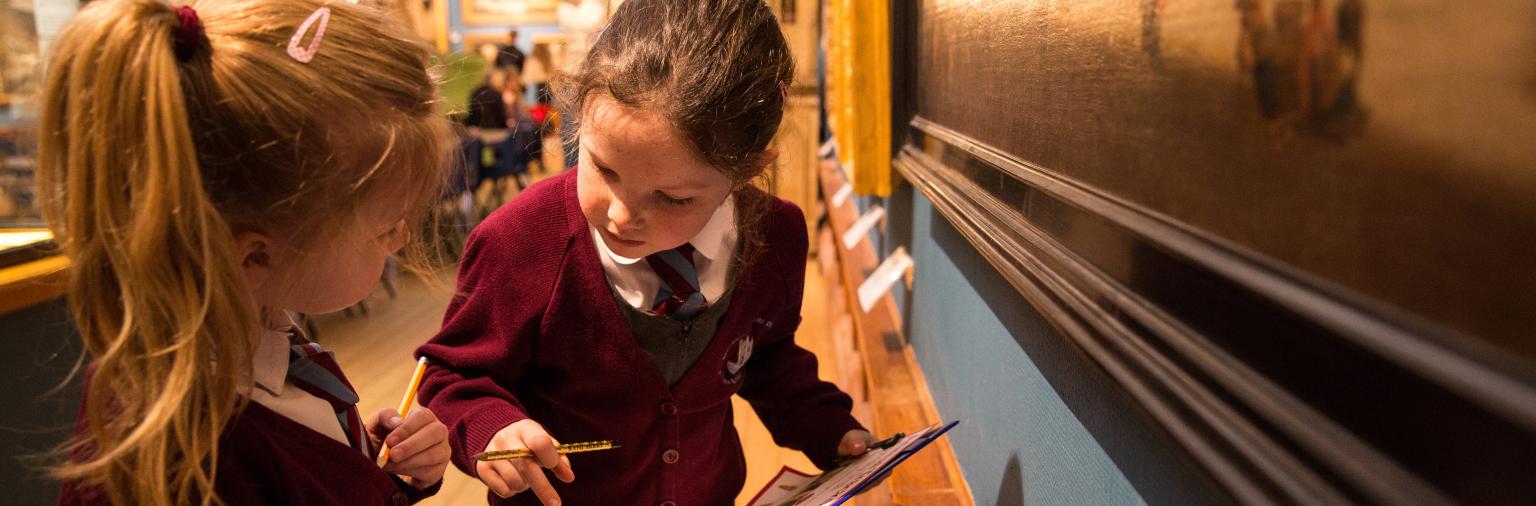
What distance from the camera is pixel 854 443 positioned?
52.8 inches

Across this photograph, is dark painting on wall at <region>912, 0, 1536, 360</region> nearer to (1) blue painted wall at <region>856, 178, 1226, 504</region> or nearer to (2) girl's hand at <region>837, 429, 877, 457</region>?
(1) blue painted wall at <region>856, 178, 1226, 504</region>

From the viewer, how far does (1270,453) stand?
52 centimetres

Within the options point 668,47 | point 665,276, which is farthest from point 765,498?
point 668,47

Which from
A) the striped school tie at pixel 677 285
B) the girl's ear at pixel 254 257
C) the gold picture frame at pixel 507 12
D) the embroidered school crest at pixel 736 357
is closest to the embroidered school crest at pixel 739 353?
the embroidered school crest at pixel 736 357

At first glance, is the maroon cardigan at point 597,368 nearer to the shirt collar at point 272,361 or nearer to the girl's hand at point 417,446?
the girl's hand at point 417,446

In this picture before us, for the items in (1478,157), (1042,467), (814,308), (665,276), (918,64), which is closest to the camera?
(1478,157)

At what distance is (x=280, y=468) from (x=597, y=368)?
465 millimetres

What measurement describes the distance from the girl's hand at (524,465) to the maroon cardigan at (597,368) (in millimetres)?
32

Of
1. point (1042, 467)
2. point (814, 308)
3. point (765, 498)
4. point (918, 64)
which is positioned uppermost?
point (918, 64)

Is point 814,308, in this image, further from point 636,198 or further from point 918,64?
point 636,198

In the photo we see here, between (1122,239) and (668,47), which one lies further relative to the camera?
(668,47)

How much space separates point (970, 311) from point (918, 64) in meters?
0.66

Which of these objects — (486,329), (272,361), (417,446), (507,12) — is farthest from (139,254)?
(507,12)

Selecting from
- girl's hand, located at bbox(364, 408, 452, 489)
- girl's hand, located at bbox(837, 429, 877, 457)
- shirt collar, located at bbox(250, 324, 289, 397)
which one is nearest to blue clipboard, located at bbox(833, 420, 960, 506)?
girl's hand, located at bbox(837, 429, 877, 457)
